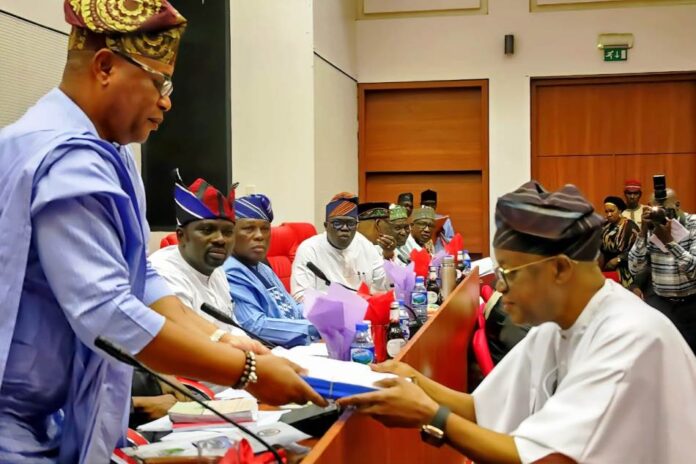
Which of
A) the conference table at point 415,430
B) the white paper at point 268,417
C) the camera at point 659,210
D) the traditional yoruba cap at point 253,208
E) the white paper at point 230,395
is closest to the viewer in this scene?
the conference table at point 415,430

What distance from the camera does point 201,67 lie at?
5.66m

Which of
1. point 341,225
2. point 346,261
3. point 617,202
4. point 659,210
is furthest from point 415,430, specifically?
point 617,202

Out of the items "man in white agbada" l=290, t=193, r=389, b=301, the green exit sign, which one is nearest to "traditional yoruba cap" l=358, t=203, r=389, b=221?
"man in white agbada" l=290, t=193, r=389, b=301

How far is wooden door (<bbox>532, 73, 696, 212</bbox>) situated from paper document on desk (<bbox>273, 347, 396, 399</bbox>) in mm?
6587

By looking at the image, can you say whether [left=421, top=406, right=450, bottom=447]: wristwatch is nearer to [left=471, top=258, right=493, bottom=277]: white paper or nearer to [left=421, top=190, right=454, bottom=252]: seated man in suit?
[left=471, top=258, right=493, bottom=277]: white paper

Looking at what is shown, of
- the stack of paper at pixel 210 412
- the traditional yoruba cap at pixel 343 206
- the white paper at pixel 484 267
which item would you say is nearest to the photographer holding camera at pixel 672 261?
the white paper at pixel 484 267

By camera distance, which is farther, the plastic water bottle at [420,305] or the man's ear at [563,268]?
the plastic water bottle at [420,305]

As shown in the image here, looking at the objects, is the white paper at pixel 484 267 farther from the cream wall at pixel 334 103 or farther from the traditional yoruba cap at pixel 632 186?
the traditional yoruba cap at pixel 632 186

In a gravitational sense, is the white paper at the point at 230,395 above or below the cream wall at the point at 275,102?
below

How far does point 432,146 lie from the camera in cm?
801

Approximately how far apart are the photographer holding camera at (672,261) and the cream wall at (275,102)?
8.91 feet

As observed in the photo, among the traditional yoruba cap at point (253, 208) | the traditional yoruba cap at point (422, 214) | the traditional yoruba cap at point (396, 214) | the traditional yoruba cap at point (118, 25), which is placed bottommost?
the traditional yoruba cap at point (422, 214)

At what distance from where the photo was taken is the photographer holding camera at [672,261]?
4238mm

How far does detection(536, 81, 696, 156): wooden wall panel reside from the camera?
759 centimetres
